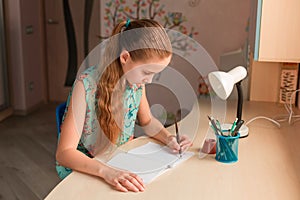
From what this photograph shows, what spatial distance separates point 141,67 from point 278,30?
1.99 ft

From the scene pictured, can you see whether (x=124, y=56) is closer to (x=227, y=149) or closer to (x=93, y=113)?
(x=93, y=113)

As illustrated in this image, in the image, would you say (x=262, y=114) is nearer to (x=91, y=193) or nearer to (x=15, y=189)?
(x=91, y=193)

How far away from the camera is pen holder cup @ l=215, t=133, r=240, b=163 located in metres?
1.50

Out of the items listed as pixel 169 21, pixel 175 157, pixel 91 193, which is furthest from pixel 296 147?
pixel 169 21

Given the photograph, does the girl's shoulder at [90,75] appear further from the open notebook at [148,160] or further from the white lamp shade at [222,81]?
the white lamp shade at [222,81]

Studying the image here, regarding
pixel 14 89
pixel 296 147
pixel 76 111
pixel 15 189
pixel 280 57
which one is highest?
pixel 280 57

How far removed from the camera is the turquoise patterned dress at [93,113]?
159 cm

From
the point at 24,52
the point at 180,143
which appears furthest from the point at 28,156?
the point at 180,143

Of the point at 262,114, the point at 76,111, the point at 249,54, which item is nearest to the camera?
the point at 76,111

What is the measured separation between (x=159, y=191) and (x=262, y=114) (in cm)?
99

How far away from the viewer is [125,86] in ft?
5.56

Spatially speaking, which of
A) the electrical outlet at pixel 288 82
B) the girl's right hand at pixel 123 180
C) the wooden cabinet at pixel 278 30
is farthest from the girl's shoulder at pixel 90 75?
the electrical outlet at pixel 288 82

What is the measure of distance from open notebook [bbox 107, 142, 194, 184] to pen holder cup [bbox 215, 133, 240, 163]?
118 millimetres

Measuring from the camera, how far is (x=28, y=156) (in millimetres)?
3309
